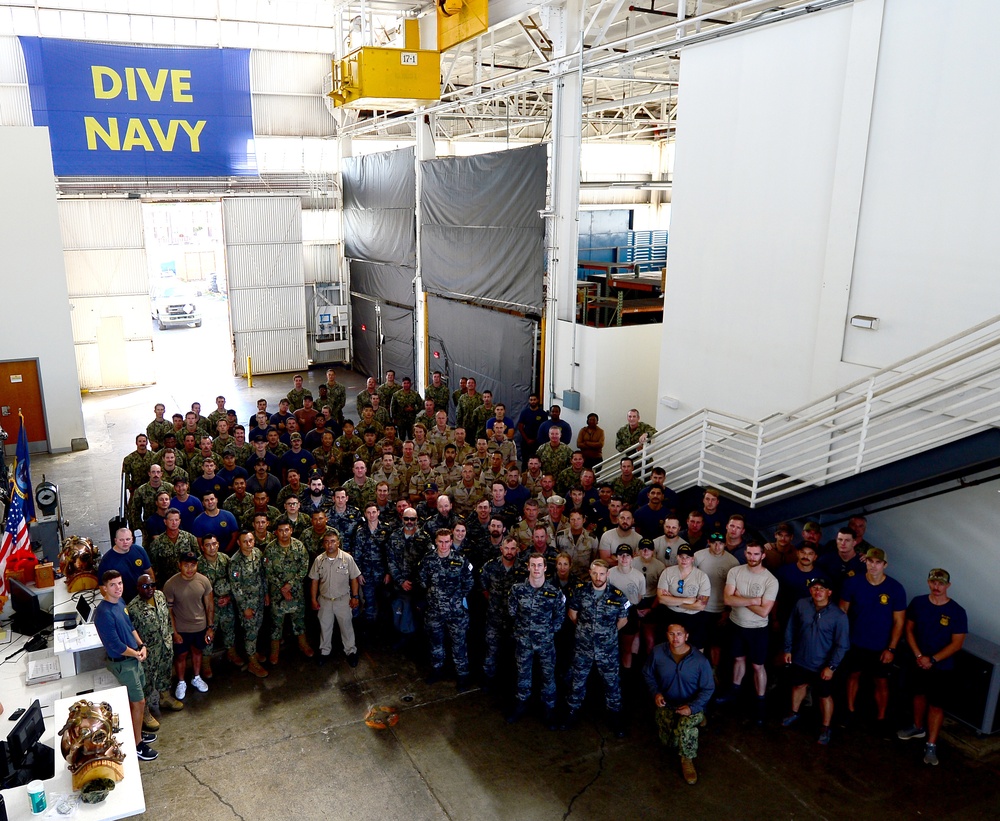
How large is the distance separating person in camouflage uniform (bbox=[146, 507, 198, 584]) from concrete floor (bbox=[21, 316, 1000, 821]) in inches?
45.4

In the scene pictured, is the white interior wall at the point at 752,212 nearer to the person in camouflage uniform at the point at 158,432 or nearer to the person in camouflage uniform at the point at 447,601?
the person in camouflage uniform at the point at 447,601

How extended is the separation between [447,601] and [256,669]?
2.05m

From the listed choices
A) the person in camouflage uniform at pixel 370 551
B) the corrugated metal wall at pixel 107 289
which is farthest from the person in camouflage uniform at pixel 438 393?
the corrugated metal wall at pixel 107 289

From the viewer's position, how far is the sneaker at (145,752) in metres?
6.46

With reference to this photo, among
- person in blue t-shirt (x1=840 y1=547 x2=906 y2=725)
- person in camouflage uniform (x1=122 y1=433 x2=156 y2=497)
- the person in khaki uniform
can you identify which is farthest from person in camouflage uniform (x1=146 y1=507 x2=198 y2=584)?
person in blue t-shirt (x1=840 y1=547 x2=906 y2=725)

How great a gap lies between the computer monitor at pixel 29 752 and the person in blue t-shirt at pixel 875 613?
20.3 ft

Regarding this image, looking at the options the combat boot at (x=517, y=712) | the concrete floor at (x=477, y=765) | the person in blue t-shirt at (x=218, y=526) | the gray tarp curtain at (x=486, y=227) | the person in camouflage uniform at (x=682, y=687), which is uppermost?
the gray tarp curtain at (x=486, y=227)

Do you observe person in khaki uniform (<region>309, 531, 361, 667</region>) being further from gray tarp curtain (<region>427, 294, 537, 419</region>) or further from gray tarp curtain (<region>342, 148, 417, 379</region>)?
gray tarp curtain (<region>342, 148, 417, 379</region>)

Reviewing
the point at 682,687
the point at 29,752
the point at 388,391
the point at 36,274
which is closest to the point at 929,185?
the point at 682,687

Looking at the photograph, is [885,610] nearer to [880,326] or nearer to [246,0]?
[880,326]

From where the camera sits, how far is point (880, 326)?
311 inches

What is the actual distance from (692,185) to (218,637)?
7639 millimetres

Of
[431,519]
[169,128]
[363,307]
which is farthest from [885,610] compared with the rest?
[169,128]

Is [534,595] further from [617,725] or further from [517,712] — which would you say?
[617,725]
